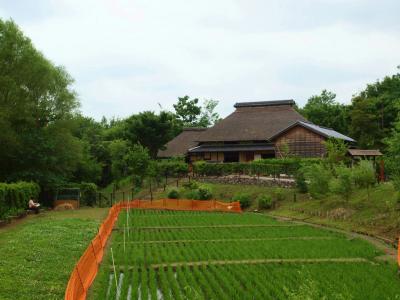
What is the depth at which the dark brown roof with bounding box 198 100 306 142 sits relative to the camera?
45812mm

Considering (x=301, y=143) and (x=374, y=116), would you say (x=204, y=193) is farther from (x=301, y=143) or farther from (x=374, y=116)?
(x=374, y=116)

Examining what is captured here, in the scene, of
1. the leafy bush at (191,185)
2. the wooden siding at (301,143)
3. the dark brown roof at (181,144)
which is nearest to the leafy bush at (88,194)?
the leafy bush at (191,185)

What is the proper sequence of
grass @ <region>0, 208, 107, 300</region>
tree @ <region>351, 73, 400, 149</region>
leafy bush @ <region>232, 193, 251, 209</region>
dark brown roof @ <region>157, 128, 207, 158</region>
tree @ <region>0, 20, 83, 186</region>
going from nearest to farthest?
grass @ <region>0, 208, 107, 300</region> < leafy bush @ <region>232, 193, 251, 209</region> < tree @ <region>0, 20, 83, 186</region> < tree @ <region>351, 73, 400, 149</region> < dark brown roof @ <region>157, 128, 207, 158</region>

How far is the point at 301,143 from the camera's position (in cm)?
4134

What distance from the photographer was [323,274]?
40.0 ft

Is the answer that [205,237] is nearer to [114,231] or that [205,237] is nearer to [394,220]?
[114,231]

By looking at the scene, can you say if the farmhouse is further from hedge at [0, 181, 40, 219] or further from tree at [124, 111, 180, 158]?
hedge at [0, 181, 40, 219]

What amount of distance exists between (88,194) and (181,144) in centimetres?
2052

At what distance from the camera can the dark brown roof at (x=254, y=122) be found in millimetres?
45812

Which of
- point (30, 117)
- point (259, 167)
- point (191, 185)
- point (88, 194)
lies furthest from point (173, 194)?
point (30, 117)

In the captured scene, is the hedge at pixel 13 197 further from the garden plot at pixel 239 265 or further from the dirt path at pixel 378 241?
the dirt path at pixel 378 241

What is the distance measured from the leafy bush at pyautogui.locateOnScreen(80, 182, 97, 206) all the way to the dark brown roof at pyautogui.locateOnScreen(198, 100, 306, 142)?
593 inches

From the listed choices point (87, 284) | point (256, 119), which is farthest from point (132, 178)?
point (87, 284)

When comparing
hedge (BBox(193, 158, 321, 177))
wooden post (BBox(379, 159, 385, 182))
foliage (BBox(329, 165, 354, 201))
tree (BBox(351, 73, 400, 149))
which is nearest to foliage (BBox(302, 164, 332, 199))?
foliage (BBox(329, 165, 354, 201))
